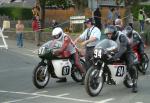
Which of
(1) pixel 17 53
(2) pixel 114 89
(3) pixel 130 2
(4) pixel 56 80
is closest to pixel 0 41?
(1) pixel 17 53

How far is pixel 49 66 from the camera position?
13172 mm

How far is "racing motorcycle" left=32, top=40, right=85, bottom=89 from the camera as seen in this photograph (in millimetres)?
12914

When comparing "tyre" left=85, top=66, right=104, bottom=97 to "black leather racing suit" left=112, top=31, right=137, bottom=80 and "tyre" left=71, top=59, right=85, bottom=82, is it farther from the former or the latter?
"tyre" left=71, top=59, right=85, bottom=82

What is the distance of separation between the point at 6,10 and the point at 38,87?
32.6 meters

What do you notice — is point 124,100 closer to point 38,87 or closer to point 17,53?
point 38,87

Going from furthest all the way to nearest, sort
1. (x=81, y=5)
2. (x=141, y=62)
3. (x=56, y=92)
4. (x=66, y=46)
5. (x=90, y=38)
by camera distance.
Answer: (x=81, y=5), (x=141, y=62), (x=90, y=38), (x=66, y=46), (x=56, y=92)

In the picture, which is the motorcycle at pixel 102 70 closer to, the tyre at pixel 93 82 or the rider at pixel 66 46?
the tyre at pixel 93 82

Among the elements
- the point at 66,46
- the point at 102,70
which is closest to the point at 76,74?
the point at 66,46

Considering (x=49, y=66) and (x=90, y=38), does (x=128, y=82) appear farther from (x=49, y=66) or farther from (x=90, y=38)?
(x=49, y=66)

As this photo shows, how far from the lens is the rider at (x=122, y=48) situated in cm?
1211

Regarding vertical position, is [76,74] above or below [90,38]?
below

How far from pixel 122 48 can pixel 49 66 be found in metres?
2.11

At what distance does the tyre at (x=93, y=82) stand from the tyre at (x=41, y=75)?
1823mm

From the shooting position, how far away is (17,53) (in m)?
22.9
